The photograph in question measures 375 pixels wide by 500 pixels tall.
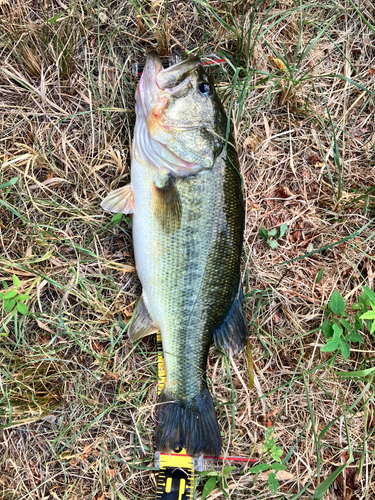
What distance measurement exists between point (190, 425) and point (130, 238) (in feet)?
4.60

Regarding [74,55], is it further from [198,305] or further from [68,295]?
[198,305]

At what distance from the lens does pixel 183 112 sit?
2.16 metres

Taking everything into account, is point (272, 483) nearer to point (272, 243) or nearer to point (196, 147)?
point (272, 243)

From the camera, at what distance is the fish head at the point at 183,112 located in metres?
2.15

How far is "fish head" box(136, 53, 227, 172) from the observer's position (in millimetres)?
2154

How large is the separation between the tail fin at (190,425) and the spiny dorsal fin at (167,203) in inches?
47.4

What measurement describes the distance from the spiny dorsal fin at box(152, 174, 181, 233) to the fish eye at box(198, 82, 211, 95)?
583 millimetres

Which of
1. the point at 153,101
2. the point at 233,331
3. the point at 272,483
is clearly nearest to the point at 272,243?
the point at 233,331

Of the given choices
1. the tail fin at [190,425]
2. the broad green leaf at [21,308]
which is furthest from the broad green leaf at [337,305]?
the broad green leaf at [21,308]

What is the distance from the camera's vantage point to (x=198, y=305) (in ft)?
7.54

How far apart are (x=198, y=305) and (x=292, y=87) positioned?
1.80 metres

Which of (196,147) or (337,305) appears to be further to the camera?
(337,305)

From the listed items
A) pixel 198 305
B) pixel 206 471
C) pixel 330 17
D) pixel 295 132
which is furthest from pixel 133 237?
pixel 330 17

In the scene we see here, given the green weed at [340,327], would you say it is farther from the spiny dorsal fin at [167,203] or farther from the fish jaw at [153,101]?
the fish jaw at [153,101]
